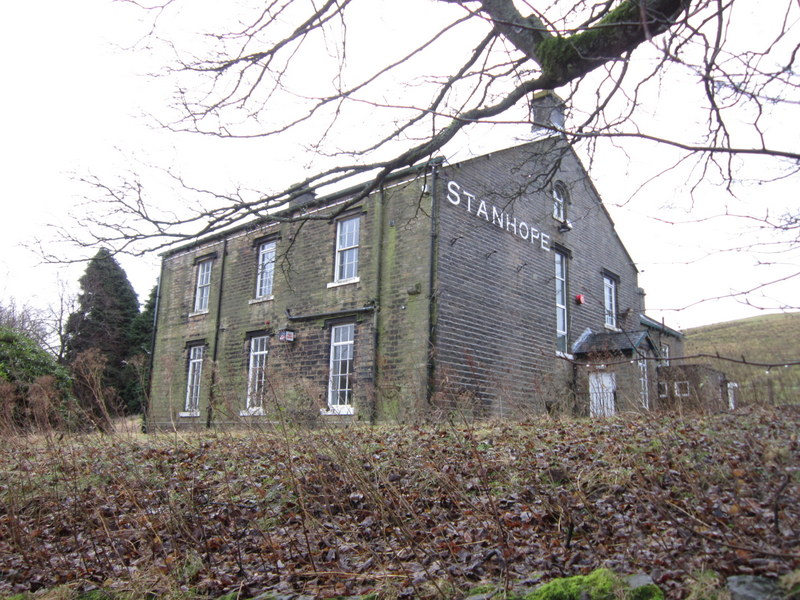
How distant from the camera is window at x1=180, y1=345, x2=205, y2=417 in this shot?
18.8 metres

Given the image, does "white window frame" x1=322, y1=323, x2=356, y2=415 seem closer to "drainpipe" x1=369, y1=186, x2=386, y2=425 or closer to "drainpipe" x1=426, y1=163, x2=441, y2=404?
"drainpipe" x1=369, y1=186, x2=386, y2=425

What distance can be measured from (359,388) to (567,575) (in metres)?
10.6

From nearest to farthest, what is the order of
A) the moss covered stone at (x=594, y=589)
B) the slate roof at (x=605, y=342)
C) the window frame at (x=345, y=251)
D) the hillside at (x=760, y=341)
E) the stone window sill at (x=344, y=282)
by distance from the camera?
the moss covered stone at (x=594, y=589) < the hillside at (x=760, y=341) < the stone window sill at (x=344, y=282) < the window frame at (x=345, y=251) < the slate roof at (x=605, y=342)

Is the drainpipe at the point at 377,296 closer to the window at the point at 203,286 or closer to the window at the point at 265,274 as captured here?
the window at the point at 265,274

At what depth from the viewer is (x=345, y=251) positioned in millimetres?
15898

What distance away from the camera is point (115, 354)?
33.9 m

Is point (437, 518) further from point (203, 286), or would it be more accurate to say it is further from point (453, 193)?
point (203, 286)

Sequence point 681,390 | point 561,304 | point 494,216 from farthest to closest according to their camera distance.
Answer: point 561,304 < point 494,216 < point 681,390

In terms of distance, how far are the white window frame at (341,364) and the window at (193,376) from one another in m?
5.73

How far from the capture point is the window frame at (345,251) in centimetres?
1552

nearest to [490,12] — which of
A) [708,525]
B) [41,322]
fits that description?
[708,525]

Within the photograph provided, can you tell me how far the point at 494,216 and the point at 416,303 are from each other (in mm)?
3536

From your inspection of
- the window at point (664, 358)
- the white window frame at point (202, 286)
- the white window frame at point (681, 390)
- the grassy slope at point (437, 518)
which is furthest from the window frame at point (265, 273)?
the white window frame at point (681, 390)

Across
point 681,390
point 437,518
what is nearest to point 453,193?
point 681,390
